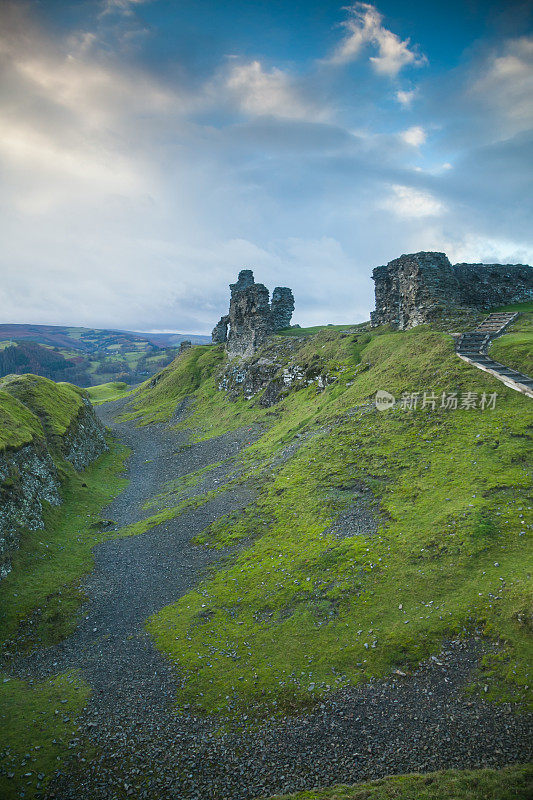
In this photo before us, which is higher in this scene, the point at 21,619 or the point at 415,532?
the point at 415,532

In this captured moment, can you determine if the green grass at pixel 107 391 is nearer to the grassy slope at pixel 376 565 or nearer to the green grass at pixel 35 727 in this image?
the grassy slope at pixel 376 565

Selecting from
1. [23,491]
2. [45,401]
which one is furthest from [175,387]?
[23,491]

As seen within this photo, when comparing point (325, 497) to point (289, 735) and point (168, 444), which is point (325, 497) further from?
point (168, 444)

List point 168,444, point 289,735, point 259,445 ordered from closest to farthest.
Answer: point 289,735 → point 259,445 → point 168,444

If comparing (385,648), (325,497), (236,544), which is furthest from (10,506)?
(385,648)

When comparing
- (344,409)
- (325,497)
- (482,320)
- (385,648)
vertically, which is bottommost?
(385,648)

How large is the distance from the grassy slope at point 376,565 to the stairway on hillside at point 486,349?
0.81 meters

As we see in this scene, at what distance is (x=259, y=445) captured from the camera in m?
42.2

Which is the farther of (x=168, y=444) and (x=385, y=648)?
(x=168, y=444)

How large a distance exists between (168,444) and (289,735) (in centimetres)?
4918

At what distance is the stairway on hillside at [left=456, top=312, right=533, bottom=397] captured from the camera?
2662cm

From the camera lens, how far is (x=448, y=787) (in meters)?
9.62

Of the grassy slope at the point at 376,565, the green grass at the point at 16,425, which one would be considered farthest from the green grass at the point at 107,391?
the grassy slope at the point at 376,565

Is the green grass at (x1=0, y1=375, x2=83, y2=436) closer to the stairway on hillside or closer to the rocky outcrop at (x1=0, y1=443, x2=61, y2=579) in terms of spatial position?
the rocky outcrop at (x1=0, y1=443, x2=61, y2=579)
